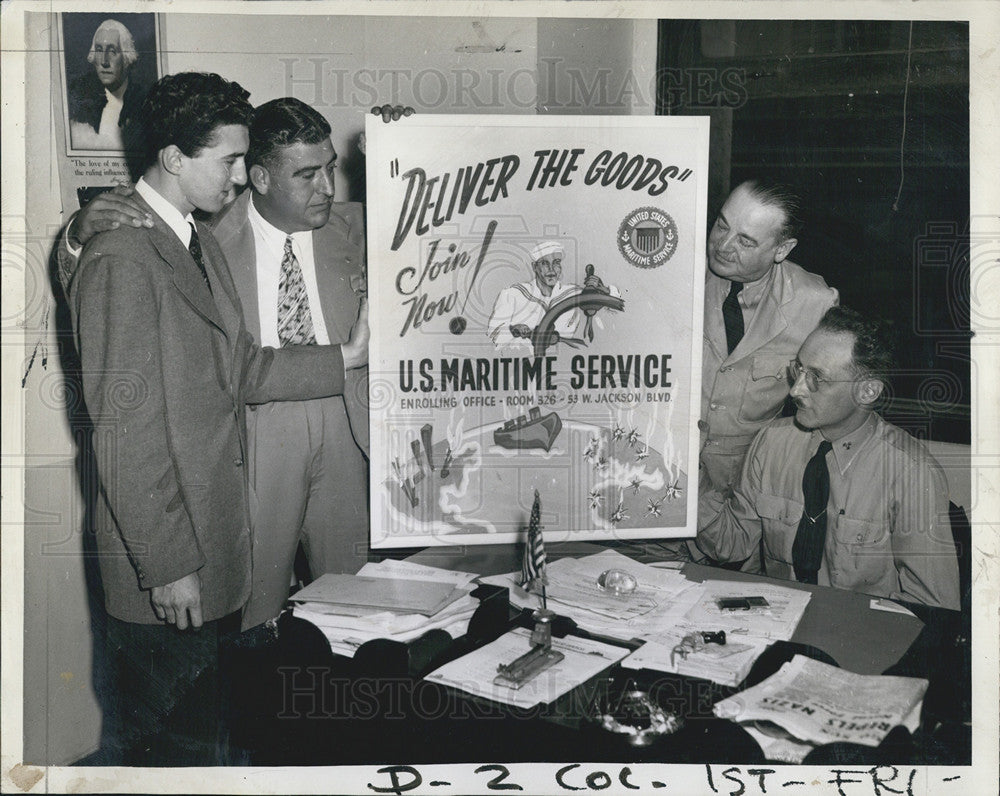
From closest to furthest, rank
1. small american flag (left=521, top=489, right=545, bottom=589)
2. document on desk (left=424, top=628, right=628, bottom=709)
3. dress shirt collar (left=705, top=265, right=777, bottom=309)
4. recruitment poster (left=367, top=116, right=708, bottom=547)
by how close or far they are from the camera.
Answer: document on desk (left=424, top=628, right=628, bottom=709)
small american flag (left=521, top=489, right=545, bottom=589)
recruitment poster (left=367, top=116, right=708, bottom=547)
dress shirt collar (left=705, top=265, right=777, bottom=309)

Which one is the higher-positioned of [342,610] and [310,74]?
[310,74]

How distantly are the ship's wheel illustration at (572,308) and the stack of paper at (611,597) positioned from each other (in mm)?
603

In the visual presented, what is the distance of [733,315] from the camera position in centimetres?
251

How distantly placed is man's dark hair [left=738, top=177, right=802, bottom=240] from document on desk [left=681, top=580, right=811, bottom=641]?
1011mm

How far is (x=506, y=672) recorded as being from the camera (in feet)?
7.22

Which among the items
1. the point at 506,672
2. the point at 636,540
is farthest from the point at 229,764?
the point at 636,540

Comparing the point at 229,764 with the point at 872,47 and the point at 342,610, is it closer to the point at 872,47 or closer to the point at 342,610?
the point at 342,610

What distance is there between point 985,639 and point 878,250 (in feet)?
3.64

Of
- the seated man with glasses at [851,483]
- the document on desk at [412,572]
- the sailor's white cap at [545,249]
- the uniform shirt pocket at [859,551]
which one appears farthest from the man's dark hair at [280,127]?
the uniform shirt pocket at [859,551]

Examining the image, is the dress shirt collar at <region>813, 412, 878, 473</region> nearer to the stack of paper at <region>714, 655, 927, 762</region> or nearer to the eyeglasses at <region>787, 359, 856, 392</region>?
the eyeglasses at <region>787, 359, 856, 392</region>

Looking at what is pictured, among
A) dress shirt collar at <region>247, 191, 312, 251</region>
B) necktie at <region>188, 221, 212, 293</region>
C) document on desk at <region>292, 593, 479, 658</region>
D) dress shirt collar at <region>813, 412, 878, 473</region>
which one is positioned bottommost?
document on desk at <region>292, 593, 479, 658</region>

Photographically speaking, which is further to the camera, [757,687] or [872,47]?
[872,47]

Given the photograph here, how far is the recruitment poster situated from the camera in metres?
2.41

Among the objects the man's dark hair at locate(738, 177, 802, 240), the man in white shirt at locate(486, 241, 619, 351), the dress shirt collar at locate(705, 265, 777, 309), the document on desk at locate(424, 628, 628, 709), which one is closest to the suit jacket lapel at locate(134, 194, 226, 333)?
the man in white shirt at locate(486, 241, 619, 351)
